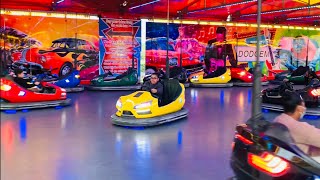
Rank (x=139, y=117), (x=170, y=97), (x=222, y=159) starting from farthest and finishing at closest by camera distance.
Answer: (x=170, y=97)
(x=139, y=117)
(x=222, y=159)

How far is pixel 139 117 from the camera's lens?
457cm

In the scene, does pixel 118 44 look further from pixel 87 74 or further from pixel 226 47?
pixel 226 47

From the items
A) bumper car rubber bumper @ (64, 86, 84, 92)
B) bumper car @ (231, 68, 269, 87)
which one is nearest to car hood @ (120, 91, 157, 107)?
bumper car rubber bumper @ (64, 86, 84, 92)

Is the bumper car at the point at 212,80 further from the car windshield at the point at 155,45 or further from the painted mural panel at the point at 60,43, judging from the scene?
the painted mural panel at the point at 60,43

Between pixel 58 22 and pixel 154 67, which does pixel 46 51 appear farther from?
pixel 154 67

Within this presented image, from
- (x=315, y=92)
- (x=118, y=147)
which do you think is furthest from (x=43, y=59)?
(x=315, y=92)

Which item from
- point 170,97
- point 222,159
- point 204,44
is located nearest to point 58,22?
point 204,44

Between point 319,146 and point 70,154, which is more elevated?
point 319,146

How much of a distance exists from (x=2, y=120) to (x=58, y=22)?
9.19 m

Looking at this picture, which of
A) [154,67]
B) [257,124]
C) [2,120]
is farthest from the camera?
[154,67]

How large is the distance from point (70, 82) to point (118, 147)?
5273 millimetres

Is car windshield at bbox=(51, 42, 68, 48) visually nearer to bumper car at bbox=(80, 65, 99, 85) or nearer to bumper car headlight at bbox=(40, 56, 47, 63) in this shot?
bumper car headlight at bbox=(40, 56, 47, 63)

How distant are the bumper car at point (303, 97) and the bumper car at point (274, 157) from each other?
4057 mm

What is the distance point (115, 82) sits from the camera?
8.88 metres
